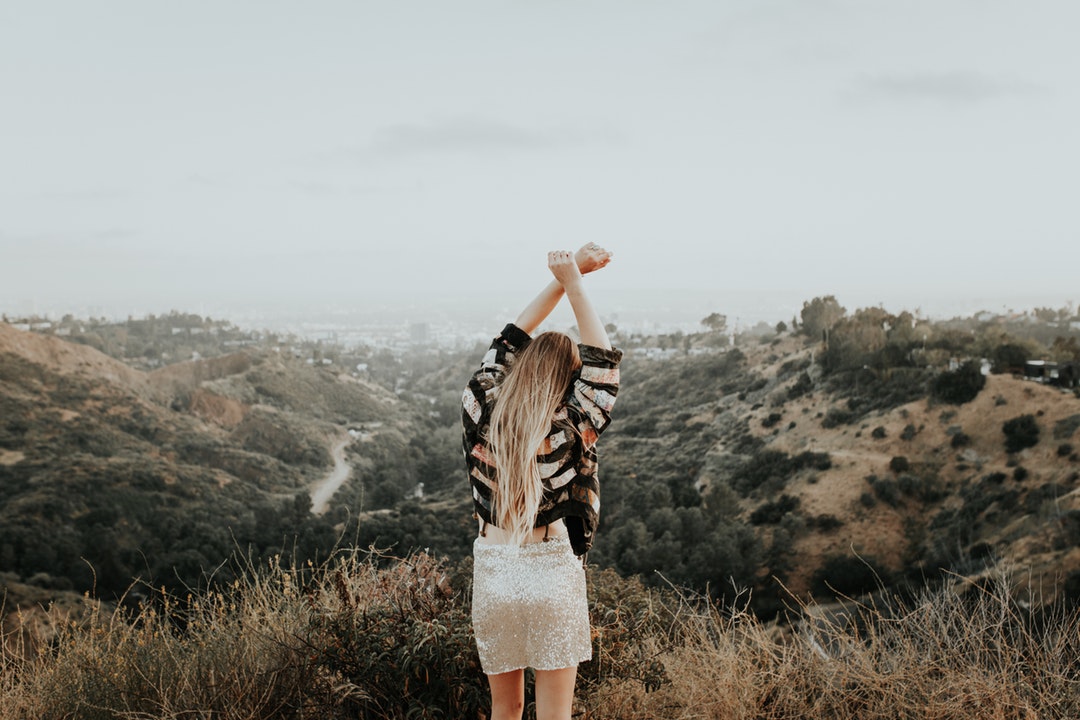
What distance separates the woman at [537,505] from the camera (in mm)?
1504

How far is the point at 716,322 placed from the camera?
47906 millimetres

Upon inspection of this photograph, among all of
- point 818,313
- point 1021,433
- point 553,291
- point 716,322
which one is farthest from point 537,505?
point 716,322

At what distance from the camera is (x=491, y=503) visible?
1.56 meters

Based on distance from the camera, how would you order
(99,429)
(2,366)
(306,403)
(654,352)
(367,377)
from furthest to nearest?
(367,377) → (654,352) → (306,403) → (2,366) → (99,429)

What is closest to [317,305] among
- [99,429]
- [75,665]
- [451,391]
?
[451,391]

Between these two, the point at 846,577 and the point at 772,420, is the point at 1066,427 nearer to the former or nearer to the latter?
the point at 846,577

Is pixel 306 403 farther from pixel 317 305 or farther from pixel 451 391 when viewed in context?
pixel 317 305

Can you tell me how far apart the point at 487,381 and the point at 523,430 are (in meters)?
0.17

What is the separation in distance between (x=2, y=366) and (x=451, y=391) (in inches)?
910

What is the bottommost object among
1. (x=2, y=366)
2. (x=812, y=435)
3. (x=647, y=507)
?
(x=647, y=507)

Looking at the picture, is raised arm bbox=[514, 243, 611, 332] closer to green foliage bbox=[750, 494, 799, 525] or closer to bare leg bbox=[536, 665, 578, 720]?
bare leg bbox=[536, 665, 578, 720]

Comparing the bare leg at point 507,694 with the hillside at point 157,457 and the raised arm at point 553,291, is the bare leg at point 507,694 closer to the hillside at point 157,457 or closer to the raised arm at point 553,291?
the raised arm at point 553,291

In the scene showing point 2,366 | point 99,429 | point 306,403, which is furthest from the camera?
point 306,403

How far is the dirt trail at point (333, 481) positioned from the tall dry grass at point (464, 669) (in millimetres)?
23591
